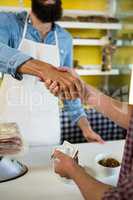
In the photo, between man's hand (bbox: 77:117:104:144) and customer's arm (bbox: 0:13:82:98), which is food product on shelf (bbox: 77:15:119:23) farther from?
customer's arm (bbox: 0:13:82:98)

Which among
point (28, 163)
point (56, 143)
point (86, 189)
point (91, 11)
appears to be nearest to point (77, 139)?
point (56, 143)

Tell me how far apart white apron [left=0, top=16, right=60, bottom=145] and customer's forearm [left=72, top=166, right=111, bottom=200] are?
0.83 meters

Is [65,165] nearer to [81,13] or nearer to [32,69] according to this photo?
[32,69]

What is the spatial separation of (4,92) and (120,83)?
2395mm

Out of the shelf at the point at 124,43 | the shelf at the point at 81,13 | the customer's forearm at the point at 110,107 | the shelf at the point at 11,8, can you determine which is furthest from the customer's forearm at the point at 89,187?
the shelf at the point at 124,43

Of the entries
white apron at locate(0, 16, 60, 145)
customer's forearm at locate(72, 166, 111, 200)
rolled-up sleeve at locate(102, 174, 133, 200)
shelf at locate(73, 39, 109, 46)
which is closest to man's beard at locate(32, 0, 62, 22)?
white apron at locate(0, 16, 60, 145)

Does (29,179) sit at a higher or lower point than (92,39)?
lower

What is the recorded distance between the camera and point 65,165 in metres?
1.02

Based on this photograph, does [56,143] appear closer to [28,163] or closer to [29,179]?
[28,163]

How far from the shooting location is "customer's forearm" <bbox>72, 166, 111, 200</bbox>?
86 centimetres

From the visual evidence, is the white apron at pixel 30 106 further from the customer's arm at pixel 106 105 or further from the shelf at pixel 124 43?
the shelf at pixel 124 43

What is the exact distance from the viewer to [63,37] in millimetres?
1878

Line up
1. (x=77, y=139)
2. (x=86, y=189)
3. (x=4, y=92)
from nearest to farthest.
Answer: (x=86, y=189) → (x=4, y=92) → (x=77, y=139)

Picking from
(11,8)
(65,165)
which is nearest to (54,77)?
(65,165)
